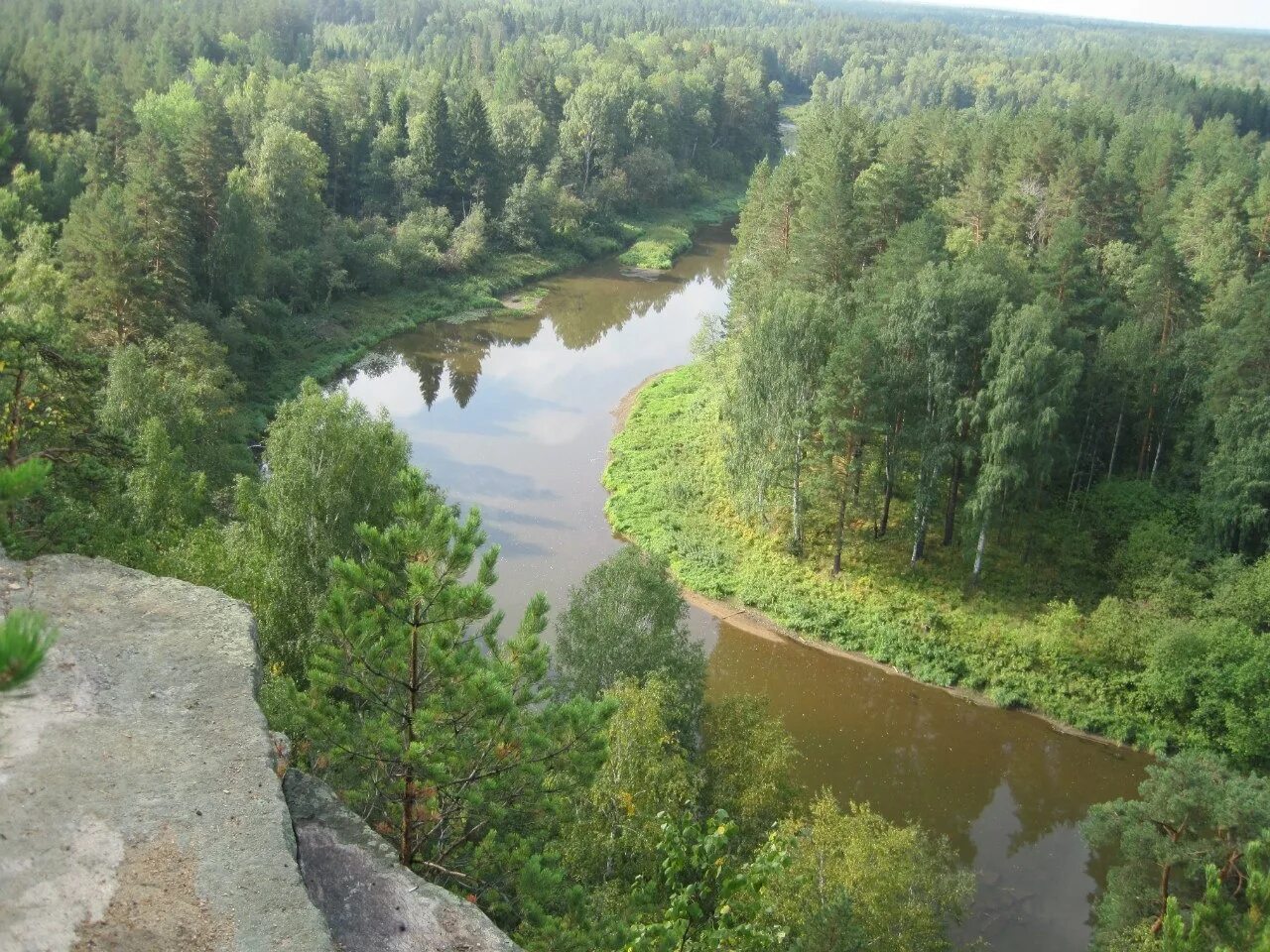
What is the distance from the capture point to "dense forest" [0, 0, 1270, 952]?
1198 cm

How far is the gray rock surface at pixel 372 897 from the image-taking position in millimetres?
9438

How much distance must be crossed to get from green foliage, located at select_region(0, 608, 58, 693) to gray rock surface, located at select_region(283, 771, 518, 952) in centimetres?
467

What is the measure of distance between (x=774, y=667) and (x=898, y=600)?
4.45 metres

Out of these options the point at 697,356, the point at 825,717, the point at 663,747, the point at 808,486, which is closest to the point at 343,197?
the point at 697,356

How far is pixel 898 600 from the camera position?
3091cm

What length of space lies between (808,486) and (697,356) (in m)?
20.1

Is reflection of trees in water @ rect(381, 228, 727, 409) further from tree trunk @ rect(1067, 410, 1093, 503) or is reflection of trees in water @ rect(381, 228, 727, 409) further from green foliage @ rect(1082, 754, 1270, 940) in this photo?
green foliage @ rect(1082, 754, 1270, 940)

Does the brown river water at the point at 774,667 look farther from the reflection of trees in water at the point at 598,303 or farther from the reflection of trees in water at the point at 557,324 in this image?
the reflection of trees in water at the point at 598,303

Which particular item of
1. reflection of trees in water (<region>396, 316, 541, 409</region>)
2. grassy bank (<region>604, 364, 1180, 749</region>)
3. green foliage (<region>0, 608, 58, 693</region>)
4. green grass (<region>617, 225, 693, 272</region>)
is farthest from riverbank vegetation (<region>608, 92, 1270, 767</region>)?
green grass (<region>617, 225, 693, 272</region>)

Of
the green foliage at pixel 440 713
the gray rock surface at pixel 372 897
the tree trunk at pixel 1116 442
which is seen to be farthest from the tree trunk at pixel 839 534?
the gray rock surface at pixel 372 897

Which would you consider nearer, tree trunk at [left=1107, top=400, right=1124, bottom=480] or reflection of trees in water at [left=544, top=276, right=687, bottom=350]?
tree trunk at [left=1107, top=400, right=1124, bottom=480]

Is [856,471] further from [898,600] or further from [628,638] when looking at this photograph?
[628,638]

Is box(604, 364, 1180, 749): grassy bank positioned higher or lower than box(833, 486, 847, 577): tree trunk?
lower

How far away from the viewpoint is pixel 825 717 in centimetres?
2752
